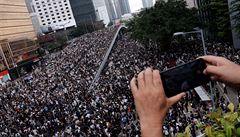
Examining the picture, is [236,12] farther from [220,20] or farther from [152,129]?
[152,129]

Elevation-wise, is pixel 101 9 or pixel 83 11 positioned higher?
pixel 83 11

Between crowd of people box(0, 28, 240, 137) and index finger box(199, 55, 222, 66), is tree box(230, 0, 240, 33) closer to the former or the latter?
crowd of people box(0, 28, 240, 137)

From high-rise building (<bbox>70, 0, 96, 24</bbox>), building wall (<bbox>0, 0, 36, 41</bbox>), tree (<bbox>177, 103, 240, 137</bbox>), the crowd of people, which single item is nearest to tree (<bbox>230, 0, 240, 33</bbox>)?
the crowd of people

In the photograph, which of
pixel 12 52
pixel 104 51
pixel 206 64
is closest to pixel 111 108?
pixel 206 64

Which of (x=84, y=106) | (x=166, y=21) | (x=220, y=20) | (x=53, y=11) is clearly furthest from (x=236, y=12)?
(x=53, y=11)

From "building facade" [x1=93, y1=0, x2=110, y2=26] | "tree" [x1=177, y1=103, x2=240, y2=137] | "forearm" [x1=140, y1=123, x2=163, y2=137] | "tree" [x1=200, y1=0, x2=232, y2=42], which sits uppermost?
"forearm" [x1=140, y1=123, x2=163, y2=137]
